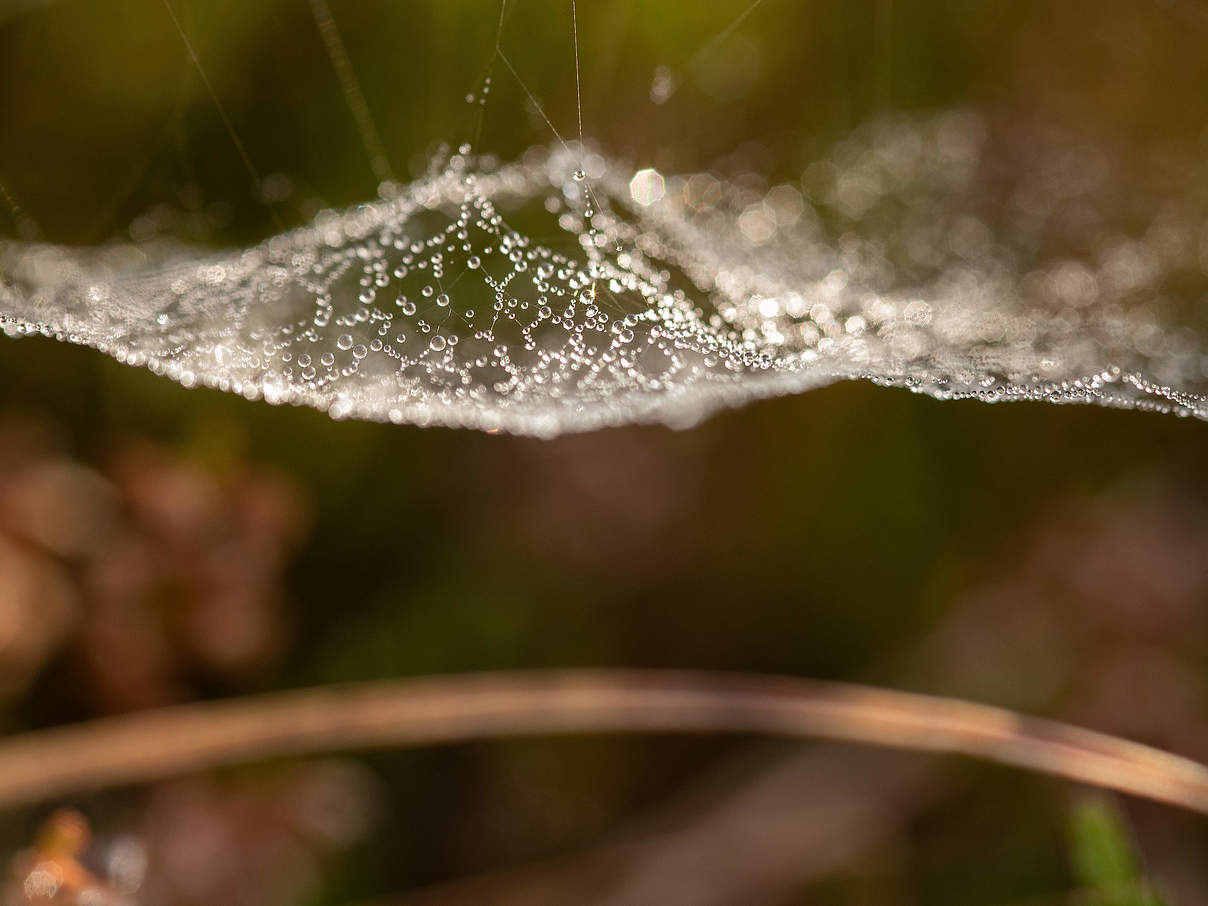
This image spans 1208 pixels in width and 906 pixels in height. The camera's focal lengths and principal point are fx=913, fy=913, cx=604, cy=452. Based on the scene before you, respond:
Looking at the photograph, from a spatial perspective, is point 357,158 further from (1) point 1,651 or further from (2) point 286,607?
(1) point 1,651

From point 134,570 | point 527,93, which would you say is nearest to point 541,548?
point 134,570

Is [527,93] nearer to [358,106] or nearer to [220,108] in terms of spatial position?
[358,106]

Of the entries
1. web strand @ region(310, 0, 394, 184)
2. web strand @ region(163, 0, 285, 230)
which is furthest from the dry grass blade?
web strand @ region(310, 0, 394, 184)

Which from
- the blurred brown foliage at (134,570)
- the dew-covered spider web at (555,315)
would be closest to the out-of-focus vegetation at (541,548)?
the blurred brown foliage at (134,570)

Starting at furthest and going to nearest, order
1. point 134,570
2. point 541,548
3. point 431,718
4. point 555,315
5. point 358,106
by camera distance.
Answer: point 541,548
point 358,106
point 134,570
point 431,718
point 555,315

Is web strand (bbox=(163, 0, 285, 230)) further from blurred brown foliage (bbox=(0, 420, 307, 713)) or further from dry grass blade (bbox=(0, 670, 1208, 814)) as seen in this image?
dry grass blade (bbox=(0, 670, 1208, 814))

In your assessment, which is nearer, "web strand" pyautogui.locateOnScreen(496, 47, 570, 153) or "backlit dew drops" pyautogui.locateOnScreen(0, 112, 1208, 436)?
"backlit dew drops" pyautogui.locateOnScreen(0, 112, 1208, 436)

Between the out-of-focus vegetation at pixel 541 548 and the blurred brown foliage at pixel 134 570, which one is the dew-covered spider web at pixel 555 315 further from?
the blurred brown foliage at pixel 134 570
